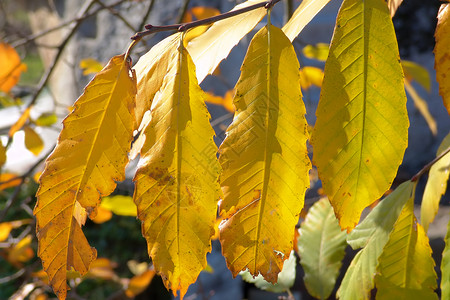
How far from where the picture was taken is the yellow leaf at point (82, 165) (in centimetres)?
35

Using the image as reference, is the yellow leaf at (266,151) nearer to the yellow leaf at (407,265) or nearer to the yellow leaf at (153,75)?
the yellow leaf at (153,75)

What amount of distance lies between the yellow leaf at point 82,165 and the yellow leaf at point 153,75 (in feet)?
0.07

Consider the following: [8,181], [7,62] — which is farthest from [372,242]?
[7,62]

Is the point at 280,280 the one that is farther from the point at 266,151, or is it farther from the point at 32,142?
the point at 32,142

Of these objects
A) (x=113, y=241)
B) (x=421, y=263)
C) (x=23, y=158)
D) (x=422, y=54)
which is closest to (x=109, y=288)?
(x=113, y=241)

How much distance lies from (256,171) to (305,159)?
4cm

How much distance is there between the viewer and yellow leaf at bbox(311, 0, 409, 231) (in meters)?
0.35

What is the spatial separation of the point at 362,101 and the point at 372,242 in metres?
0.20

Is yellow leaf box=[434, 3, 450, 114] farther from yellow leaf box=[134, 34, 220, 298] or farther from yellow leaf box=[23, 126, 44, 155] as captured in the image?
yellow leaf box=[23, 126, 44, 155]

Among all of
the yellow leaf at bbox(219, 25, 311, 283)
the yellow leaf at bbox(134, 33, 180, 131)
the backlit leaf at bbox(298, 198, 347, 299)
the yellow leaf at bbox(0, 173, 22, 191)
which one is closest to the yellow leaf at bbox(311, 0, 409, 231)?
the yellow leaf at bbox(219, 25, 311, 283)

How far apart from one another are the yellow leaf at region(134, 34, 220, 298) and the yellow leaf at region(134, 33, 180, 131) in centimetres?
2

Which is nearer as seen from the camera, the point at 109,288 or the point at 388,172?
the point at 388,172

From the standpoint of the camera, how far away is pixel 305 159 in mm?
359

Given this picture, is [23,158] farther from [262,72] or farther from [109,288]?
[262,72]
